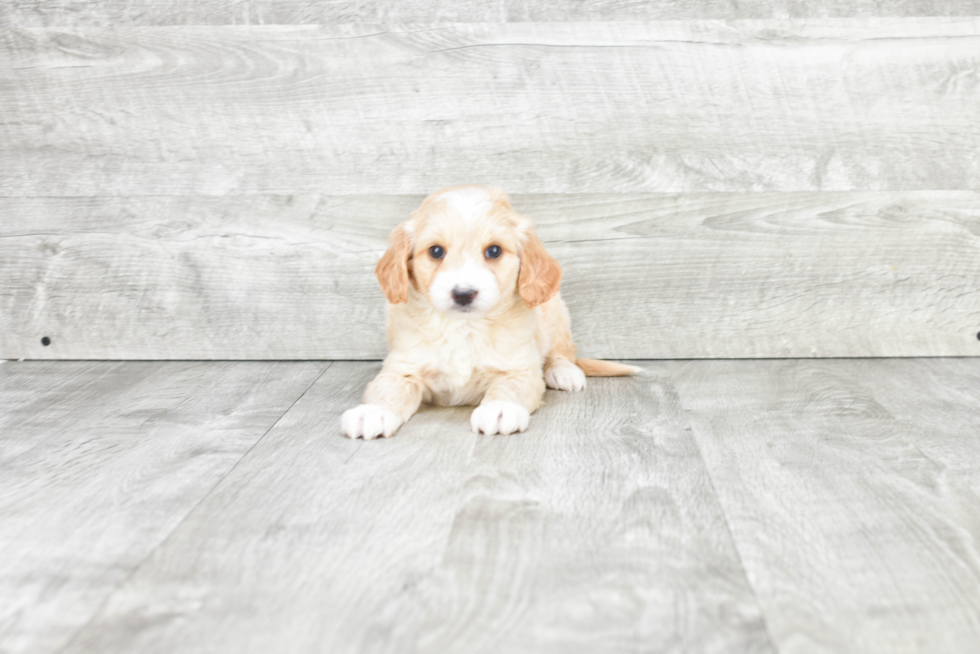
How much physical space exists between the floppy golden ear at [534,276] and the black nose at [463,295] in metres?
0.15

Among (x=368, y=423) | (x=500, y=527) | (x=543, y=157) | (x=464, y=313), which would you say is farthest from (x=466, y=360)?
(x=543, y=157)

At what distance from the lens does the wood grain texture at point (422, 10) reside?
219 centimetres

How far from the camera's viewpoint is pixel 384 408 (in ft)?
5.36

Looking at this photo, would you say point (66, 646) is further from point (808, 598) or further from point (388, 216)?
point (388, 216)

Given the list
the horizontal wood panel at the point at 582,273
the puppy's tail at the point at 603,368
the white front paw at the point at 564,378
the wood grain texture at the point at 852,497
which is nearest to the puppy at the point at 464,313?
the white front paw at the point at 564,378

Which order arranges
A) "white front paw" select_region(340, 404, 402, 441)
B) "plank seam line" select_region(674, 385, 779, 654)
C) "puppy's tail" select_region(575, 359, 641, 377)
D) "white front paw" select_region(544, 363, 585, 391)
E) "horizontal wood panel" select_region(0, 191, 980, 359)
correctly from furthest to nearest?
"horizontal wood panel" select_region(0, 191, 980, 359) → "puppy's tail" select_region(575, 359, 641, 377) → "white front paw" select_region(544, 363, 585, 391) → "white front paw" select_region(340, 404, 402, 441) → "plank seam line" select_region(674, 385, 779, 654)

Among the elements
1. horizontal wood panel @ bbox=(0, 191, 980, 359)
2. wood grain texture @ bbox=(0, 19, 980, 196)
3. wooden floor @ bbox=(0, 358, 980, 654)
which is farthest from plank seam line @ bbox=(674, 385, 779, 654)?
wood grain texture @ bbox=(0, 19, 980, 196)

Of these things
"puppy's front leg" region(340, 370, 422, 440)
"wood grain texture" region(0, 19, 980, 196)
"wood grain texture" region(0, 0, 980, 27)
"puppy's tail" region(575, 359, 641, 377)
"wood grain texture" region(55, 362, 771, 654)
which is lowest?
"puppy's tail" region(575, 359, 641, 377)

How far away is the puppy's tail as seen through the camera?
2133 millimetres

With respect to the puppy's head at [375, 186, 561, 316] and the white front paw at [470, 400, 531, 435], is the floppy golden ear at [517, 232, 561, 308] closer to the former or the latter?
the puppy's head at [375, 186, 561, 316]

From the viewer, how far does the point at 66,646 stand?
894mm

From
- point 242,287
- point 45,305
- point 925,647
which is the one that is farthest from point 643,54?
point 45,305

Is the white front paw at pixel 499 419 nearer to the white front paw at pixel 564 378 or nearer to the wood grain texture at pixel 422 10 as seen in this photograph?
the white front paw at pixel 564 378

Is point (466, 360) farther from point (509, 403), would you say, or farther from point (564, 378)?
point (564, 378)
